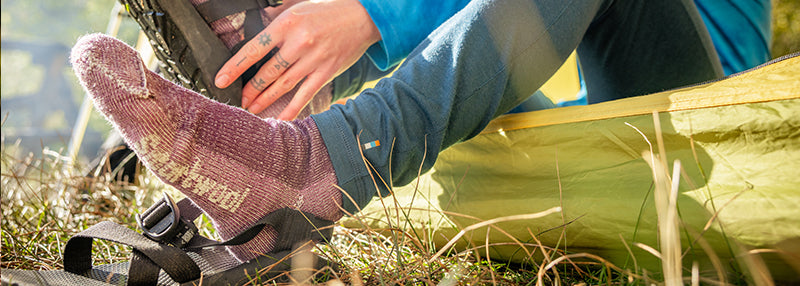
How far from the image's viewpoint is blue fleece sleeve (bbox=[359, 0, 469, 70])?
731 millimetres

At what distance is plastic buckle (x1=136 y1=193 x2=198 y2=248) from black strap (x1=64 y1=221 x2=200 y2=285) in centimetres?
3

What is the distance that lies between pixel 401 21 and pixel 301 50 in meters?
0.17

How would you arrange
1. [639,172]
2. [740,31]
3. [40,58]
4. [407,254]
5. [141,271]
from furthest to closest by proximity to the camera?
[40,58] < [740,31] < [407,254] < [639,172] < [141,271]

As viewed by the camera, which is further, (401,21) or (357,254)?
(401,21)

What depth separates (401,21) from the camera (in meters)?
0.75

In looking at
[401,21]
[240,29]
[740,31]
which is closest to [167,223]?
→ [240,29]

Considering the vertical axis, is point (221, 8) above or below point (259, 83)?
above

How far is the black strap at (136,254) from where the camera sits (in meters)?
0.46

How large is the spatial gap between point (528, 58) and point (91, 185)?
1.11 m

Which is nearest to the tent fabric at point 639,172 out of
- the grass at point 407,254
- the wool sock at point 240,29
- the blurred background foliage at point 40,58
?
the grass at point 407,254

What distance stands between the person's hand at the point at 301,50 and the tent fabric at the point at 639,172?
246 mm

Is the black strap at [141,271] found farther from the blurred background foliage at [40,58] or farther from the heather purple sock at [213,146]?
the blurred background foliage at [40,58]

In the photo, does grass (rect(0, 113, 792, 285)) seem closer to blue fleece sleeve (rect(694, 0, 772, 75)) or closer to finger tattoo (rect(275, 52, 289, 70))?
finger tattoo (rect(275, 52, 289, 70))

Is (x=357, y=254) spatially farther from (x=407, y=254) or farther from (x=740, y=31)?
(x=740, y=31)
